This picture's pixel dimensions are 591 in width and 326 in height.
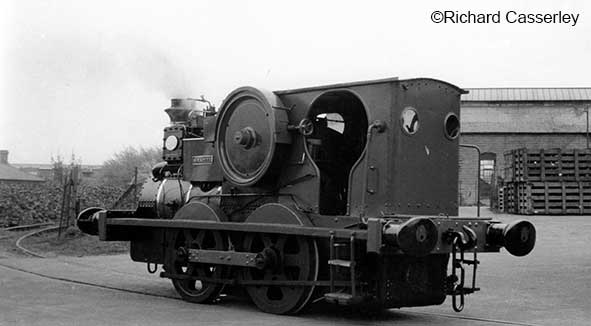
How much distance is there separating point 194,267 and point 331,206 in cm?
201

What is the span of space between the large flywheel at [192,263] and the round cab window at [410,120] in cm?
266

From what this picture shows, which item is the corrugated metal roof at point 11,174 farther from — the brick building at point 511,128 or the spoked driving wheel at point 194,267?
the spoked driving wheel at point 194,267

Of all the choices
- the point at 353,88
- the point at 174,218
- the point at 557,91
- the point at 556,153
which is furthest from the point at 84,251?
the point at 557,91

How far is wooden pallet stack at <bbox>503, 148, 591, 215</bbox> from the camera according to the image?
80.7 ft

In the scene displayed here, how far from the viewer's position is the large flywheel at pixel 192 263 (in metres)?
9.77

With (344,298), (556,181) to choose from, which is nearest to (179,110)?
(344,298)

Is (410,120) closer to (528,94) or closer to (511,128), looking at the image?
(511,128)

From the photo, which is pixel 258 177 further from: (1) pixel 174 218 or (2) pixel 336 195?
(1) pixel 174 218

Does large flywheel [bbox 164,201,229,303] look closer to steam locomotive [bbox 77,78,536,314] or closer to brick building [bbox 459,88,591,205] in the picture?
steam locomotive [bbox 77,78,536,314]

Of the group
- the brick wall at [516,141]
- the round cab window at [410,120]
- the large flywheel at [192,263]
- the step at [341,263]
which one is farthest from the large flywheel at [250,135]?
the brick wall at [516,141]

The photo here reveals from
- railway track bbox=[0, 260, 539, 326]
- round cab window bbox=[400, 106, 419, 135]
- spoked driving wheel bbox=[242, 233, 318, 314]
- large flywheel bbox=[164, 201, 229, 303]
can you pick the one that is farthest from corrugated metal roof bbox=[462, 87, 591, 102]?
round cab window bbox=[400, 106, 419, 135]

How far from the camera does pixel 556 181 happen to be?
24.8 metres

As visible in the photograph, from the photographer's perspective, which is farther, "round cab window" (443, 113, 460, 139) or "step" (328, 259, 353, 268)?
"round cab window" (443, 113, 460, 139)

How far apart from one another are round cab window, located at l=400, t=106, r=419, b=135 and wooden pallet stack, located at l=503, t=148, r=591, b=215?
55.8 ft
